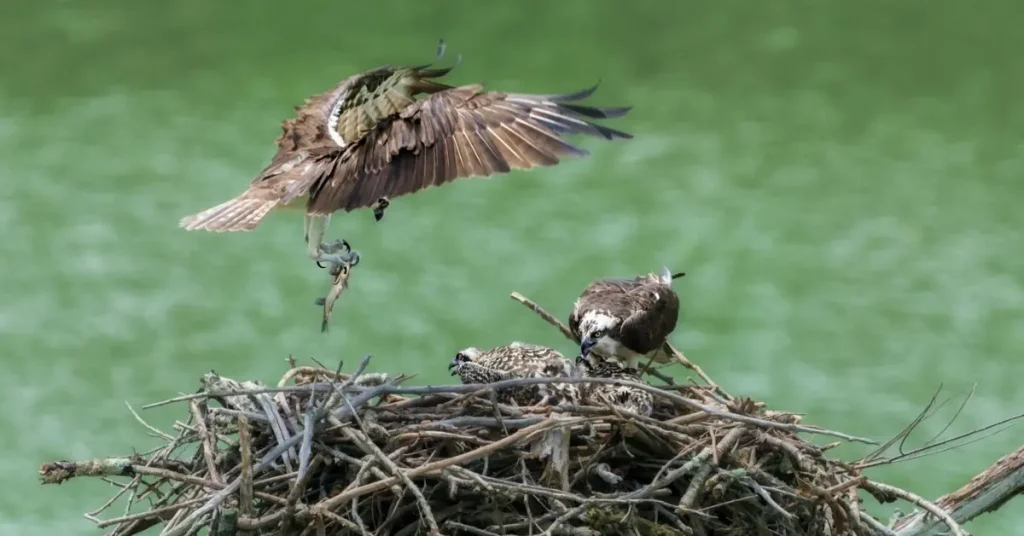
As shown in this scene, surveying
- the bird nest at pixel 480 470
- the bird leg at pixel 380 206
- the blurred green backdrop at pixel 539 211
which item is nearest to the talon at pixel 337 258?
the bird leg at pixel 380 206

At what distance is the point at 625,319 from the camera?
4.02 meters

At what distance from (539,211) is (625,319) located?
285 centimetres

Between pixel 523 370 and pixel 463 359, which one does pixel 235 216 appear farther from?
pixel 523 370

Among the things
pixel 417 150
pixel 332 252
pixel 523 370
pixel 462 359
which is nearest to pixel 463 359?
pixel 462 359

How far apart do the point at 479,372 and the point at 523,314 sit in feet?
8.77

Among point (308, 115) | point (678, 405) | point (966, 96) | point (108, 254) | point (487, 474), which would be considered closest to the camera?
point (487, 474)

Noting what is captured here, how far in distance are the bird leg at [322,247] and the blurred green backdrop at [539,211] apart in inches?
85.8

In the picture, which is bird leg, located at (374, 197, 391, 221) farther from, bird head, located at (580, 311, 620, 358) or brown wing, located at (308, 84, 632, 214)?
bird head, located at (580, 311, 620, 358)

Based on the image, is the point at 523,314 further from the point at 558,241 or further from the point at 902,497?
the point at 902,497

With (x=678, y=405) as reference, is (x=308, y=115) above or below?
above

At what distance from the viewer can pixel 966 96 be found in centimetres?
750

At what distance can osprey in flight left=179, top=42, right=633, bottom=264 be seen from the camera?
3613mm

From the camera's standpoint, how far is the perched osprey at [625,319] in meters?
3.99

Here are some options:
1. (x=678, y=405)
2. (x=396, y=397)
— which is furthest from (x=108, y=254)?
(x=678, y=405)
